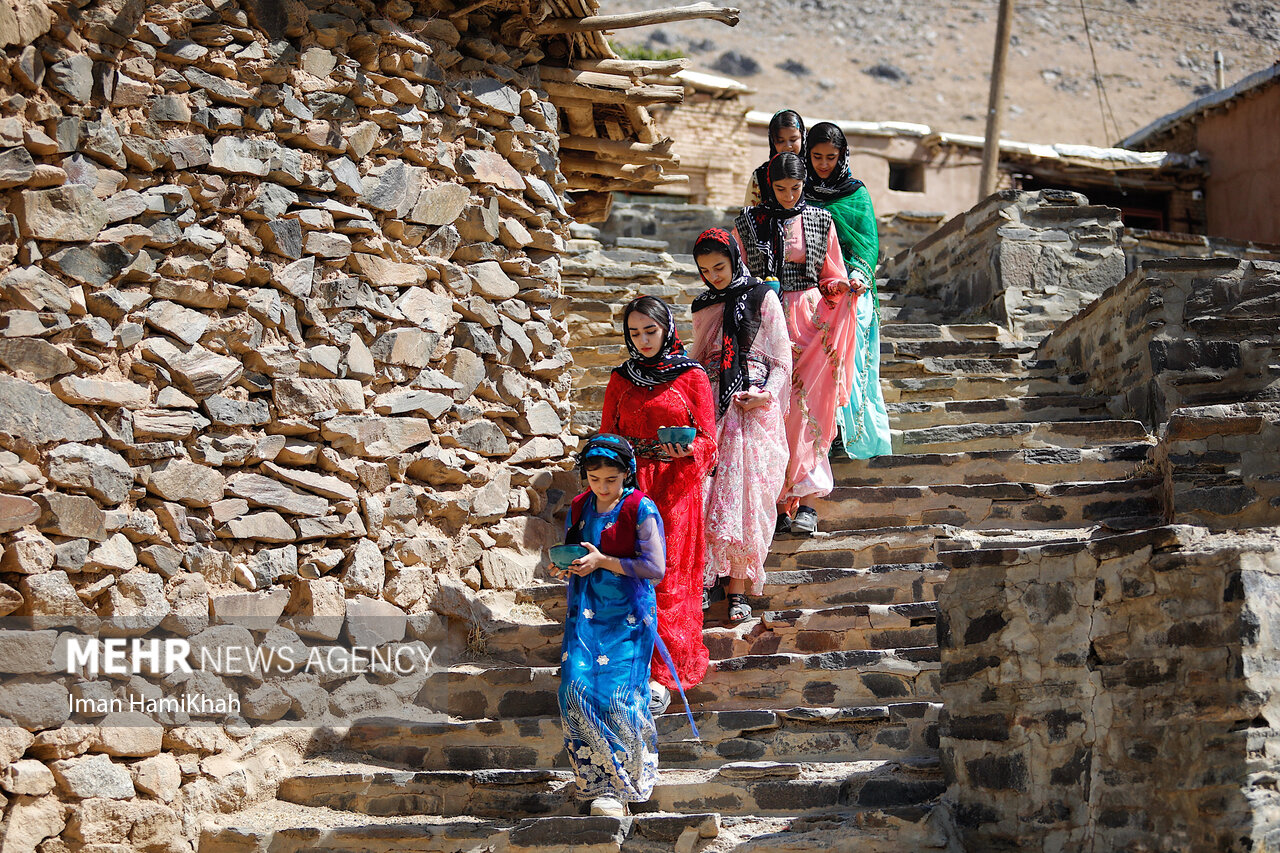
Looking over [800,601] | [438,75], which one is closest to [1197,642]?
[800,601]

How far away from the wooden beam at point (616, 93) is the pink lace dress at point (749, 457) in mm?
1628

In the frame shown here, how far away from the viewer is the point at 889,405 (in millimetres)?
7047

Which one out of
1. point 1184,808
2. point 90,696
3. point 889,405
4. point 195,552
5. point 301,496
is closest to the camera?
point 1184,808

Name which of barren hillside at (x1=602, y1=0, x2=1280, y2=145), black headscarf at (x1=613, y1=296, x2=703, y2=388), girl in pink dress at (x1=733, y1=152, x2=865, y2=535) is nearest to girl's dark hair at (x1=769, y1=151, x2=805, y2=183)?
girl in pink dress at (x1=733, y1=152, x2=865, y2=535)

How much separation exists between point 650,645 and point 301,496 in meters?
1.82

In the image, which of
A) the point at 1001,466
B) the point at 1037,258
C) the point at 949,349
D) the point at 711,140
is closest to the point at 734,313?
the point at 1001,466

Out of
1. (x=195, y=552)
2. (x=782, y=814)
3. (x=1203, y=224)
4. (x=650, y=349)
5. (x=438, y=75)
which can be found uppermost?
(x=1203, y=224)

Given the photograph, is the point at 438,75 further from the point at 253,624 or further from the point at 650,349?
the point at 253,624

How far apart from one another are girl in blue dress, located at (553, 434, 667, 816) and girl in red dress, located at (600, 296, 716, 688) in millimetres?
571

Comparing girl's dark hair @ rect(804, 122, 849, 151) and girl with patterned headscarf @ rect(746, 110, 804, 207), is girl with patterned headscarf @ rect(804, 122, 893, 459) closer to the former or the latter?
girl's dark hair @ rect(804, 122, 849, 151)

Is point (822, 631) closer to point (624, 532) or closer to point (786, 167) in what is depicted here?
point (624, 532)

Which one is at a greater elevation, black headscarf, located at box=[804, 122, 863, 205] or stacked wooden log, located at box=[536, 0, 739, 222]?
stacked wooden log, located at box=[536, 0, 739, 222]

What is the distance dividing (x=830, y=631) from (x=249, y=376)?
2.68m

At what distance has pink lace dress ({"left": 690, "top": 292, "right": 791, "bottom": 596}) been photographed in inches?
205
